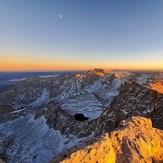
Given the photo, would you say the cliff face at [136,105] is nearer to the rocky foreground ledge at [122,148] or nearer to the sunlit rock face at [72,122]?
the sunlit rock face at [72,122]

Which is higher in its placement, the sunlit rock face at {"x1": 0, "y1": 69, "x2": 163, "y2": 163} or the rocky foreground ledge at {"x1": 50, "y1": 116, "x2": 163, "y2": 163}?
the rocky foreground ledge at {"x1": 50, "y1": 116, "x2": 163, "y2": 163}

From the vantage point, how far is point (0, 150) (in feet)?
343

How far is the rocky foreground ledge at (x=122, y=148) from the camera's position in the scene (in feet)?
53.0

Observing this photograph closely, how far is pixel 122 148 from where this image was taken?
62.1 feet

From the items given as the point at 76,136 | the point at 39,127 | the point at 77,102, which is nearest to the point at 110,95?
the point at 77,102

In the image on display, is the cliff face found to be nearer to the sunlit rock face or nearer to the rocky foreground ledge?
the sunlit rock face

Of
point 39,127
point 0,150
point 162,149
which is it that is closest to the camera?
point 162,149

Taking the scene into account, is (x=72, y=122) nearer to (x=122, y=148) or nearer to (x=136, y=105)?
(x=136, y=105)

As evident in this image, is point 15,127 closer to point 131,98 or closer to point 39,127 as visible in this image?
point 39,127

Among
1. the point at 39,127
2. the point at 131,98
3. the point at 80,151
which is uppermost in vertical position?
the point at 80,151

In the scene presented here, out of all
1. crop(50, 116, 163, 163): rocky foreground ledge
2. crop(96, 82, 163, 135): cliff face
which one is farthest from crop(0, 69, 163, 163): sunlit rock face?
crop(50, 116, 163, 163): rocky foreground ledge

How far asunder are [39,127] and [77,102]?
33560 mm

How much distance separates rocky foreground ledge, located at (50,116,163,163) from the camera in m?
16.1

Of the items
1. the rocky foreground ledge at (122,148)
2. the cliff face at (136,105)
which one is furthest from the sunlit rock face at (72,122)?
the rocky foreground ledge at (122,148)
